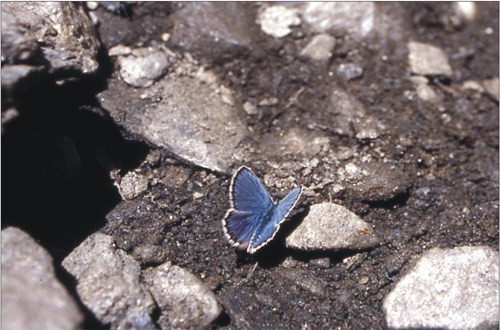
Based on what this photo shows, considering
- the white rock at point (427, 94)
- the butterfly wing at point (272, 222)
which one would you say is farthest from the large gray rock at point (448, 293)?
the white rock at point (427, 94)

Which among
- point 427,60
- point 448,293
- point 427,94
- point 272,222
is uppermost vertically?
point 272,222

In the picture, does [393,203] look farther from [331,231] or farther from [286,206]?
[286,206]

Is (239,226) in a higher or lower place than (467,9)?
higher

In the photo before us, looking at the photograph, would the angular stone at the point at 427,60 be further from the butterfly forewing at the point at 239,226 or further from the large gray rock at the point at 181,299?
the large gray rock at the point at 181,299

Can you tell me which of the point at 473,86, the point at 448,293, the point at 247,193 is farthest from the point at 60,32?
the point at 473,86

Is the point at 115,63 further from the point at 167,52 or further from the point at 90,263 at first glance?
the point at 90,263

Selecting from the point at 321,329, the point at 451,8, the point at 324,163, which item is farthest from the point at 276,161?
the point at 451,8

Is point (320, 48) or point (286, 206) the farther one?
point (320, 48)

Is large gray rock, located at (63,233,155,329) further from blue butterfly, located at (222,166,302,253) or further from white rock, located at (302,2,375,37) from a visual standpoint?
white rock, located at (302,2,375,37)
